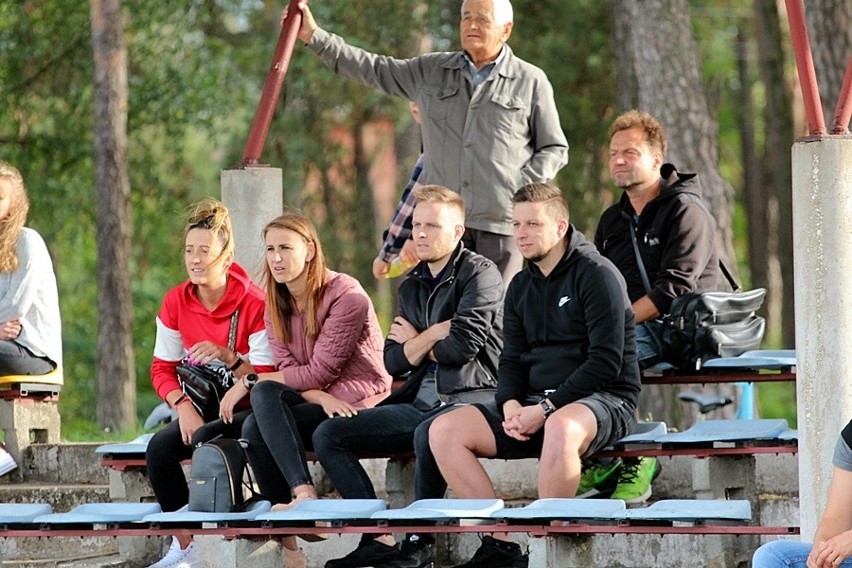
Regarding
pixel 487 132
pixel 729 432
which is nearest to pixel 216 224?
pixel 487 132

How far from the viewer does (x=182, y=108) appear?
15.4 metres

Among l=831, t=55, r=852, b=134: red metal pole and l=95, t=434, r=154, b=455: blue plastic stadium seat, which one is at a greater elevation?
l=831, t=55, r=852, b=134: red metal pole

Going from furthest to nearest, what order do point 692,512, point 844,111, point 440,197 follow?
1. point 440,197
2. point 844,111
3. point 692,512

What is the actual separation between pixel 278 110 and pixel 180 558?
425 inches

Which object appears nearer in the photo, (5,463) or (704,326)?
(704,326)

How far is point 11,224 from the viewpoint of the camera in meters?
8.06

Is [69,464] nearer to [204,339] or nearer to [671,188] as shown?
[204,339]

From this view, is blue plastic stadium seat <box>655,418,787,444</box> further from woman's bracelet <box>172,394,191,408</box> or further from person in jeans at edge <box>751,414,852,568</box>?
woman's bracelet <box>172,394,191,408</box>

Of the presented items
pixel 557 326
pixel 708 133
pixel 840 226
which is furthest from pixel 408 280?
pixel 708 133

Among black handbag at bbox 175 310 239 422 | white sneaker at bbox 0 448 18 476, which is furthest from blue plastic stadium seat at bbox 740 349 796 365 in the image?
white sneaker at bbox 0 448 18 476

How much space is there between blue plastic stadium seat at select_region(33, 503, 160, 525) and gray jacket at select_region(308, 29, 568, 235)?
219cm

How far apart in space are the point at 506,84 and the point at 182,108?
8060 millimetres

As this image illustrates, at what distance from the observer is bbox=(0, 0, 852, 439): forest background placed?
1267 cm

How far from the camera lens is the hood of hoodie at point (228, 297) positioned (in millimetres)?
7199
